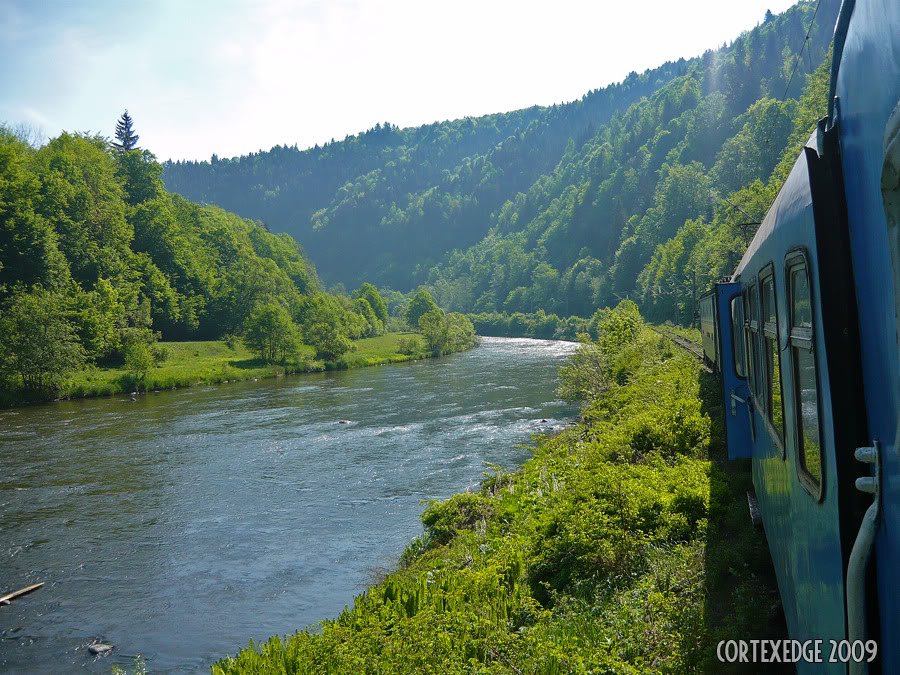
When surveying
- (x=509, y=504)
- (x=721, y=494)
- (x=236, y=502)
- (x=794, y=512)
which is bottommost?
(x=236, y=502)

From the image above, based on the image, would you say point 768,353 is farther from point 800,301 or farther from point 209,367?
point 209,367

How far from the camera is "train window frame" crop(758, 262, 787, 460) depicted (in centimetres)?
452

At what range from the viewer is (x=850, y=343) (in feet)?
8.95

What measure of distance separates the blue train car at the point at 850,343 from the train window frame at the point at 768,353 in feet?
1.89

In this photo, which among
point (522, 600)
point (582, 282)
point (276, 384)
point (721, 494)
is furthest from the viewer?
point (582, 282)

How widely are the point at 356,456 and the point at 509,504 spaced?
1395 cm

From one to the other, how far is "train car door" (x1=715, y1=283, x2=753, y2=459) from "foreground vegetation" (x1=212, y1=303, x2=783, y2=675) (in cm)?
75

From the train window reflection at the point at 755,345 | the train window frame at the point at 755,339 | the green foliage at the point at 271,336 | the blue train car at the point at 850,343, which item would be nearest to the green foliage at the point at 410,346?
the green foliage at the point at 271,336

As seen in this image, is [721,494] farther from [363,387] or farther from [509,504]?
[363,387]

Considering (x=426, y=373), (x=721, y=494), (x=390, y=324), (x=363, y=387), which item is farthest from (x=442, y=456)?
(x=390, y=324)

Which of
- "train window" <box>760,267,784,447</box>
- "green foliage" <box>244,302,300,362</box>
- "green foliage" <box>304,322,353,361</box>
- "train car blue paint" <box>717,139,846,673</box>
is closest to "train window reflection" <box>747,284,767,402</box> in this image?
"train car blue paint" <box>717,139,846,673</box>

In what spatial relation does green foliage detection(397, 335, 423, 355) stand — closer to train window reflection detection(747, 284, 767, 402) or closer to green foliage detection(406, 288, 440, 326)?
green foliage detection(406, 288, 440, 326)

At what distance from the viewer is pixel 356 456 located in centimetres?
2795

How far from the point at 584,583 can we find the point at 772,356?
5.42 meters
